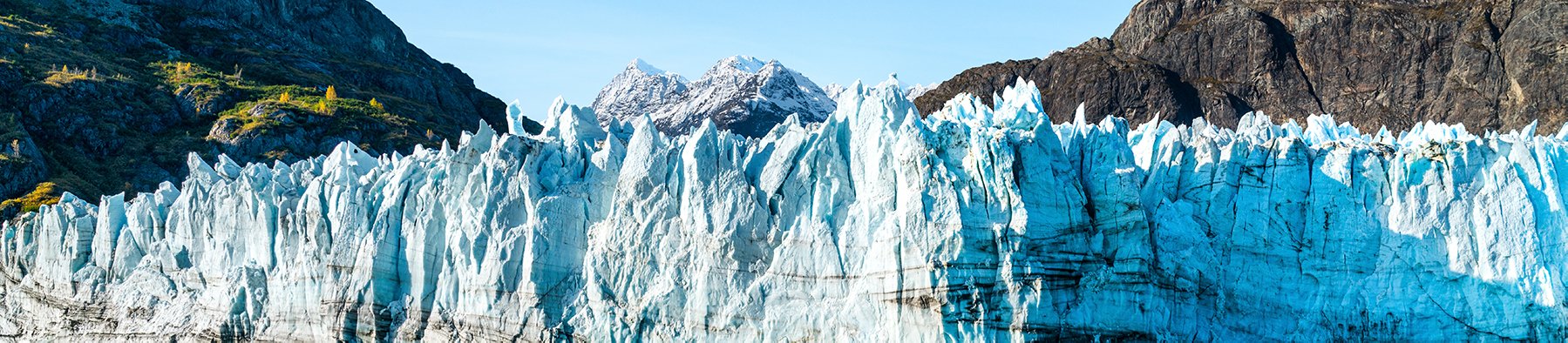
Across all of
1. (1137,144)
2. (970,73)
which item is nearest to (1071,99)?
(970,73)

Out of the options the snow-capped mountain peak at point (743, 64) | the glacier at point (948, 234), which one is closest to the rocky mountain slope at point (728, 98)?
the snow-capped mountain peak at point (743, 64)

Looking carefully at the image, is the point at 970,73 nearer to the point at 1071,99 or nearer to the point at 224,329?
the point at 1071,99

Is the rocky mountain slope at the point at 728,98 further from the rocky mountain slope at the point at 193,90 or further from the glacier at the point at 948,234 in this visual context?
the glacier at the point at 948,234

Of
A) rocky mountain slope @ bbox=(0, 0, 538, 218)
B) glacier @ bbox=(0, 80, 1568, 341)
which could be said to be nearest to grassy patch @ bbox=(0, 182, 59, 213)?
rocky mountain slope @ bbox=(0, 0, 538, 218)

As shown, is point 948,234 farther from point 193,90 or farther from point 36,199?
point 193,90

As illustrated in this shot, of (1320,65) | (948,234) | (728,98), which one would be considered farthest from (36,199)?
(1320,65)
